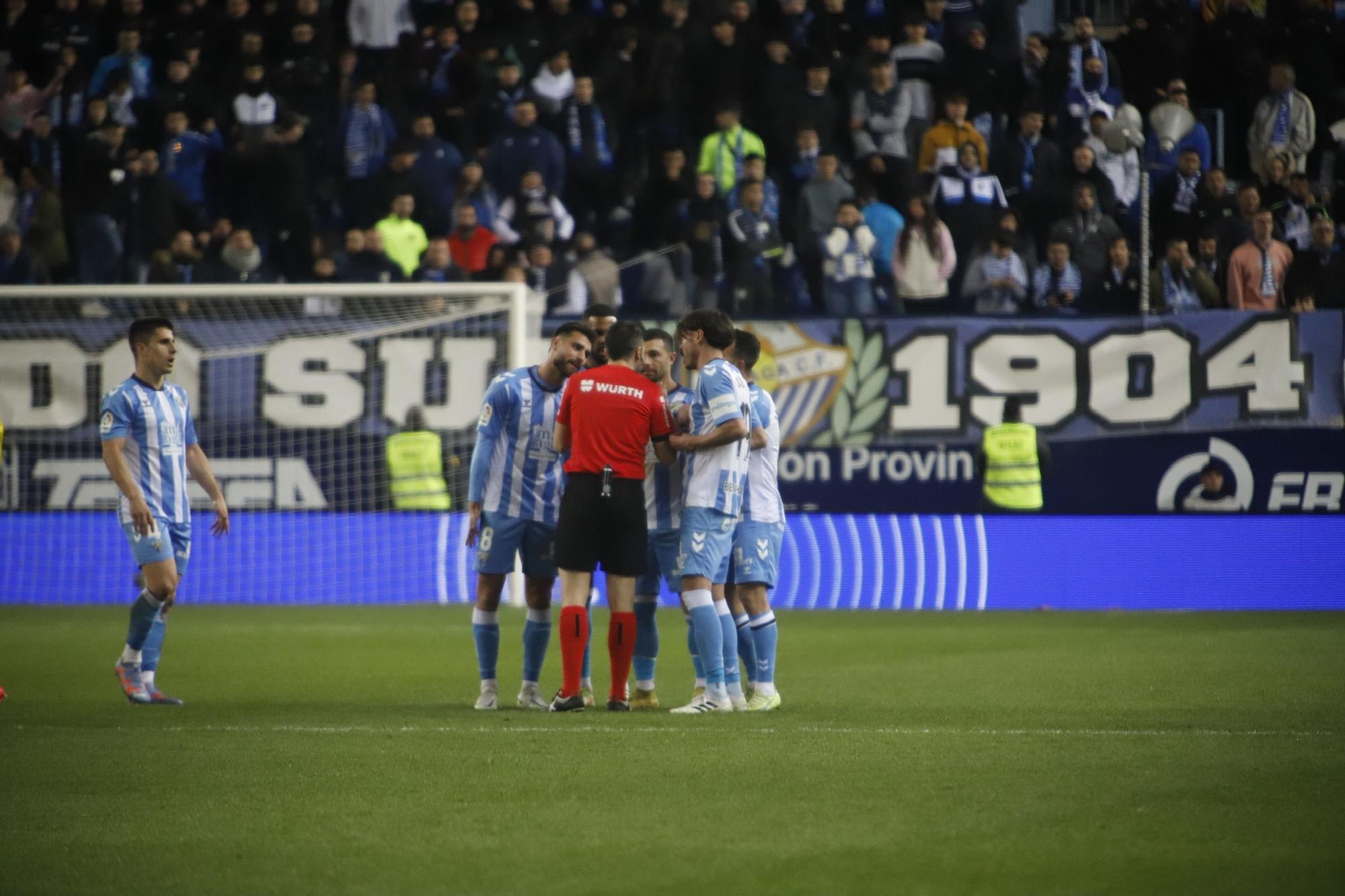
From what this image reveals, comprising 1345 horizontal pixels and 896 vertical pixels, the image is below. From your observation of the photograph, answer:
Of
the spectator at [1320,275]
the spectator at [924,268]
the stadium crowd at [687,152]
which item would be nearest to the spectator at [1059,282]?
the stadium crowd at [687,152]

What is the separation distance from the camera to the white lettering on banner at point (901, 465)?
17453 mm

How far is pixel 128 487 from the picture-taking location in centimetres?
930

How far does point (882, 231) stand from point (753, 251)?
1.45 m

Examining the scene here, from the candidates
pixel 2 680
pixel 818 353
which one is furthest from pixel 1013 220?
pixel 2 680

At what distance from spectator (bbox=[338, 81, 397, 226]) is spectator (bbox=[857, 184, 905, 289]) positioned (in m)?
5.17

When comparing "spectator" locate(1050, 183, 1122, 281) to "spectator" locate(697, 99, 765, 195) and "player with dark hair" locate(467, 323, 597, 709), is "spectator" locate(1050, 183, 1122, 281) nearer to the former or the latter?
"spectator" locate(697, 99, 765, 195)

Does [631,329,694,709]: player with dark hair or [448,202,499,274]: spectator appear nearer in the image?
[631,329,694,709]: player with dark hair

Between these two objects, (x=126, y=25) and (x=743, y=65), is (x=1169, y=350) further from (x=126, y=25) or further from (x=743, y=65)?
(x=126, y=25)

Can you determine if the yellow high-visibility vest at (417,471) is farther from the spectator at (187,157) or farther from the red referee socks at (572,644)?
the red referee socks at (572,644)

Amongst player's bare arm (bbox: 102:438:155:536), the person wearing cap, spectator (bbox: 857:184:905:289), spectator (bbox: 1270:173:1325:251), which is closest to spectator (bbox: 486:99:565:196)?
spectator (bbox: 857:184:905:289)

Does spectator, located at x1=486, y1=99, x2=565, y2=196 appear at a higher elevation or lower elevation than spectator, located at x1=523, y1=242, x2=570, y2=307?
higher

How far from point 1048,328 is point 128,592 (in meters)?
9.17

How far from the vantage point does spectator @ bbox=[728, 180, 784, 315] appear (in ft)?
58.7

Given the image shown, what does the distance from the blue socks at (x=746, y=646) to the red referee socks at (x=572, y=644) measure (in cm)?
76
